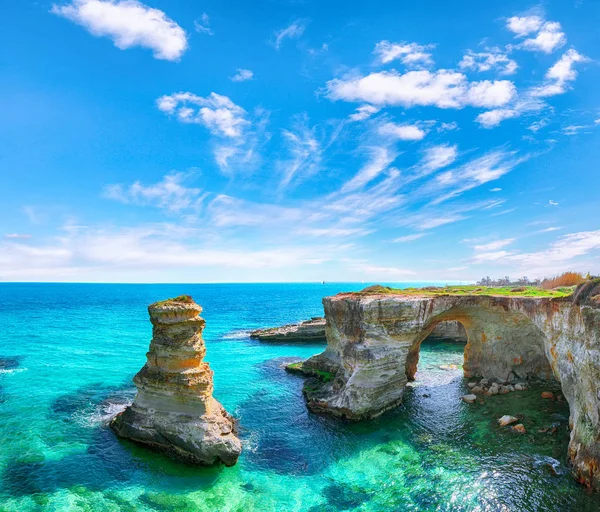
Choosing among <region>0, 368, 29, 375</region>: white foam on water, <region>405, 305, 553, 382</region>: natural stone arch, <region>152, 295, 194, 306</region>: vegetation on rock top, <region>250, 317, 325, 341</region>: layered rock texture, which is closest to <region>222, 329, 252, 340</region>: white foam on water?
<region>250, 317, 325, 341</region>: layered rock texture

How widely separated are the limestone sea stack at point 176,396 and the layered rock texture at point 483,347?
954cm

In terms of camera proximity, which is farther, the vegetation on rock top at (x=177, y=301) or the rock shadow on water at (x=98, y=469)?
the vegetation on rock top at (x=177, y=301)

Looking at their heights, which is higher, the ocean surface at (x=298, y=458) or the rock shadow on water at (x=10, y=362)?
the rock shadow on water at (x=10, y=362)

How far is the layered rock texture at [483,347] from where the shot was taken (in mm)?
18516

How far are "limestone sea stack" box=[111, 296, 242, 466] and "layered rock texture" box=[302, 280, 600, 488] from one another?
9.54 m

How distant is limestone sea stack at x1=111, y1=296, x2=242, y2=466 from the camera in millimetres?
21875


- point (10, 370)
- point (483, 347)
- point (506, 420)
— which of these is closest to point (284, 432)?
point (506, 420)

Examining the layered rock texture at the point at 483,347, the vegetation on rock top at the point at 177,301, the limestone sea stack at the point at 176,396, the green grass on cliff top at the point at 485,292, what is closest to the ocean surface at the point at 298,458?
the limestone sea stack at the point at 176,396

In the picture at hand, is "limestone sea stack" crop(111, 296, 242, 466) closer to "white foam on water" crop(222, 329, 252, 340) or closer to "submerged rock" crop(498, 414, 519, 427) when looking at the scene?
"submerged rock" crop(498, 414, 519, 427)

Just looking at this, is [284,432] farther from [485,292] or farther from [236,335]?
[236,335]

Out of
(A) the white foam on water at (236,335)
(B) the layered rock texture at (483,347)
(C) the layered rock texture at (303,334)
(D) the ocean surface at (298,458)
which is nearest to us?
(D) the ocean surface at (298,458)

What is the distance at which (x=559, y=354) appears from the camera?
22.1 metres

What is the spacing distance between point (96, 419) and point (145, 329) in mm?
48068

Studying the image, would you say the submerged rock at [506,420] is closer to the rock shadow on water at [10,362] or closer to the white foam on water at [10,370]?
the white foam on water at [10,370]
